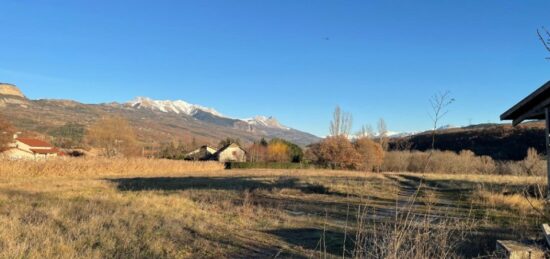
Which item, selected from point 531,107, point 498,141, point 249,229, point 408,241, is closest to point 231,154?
point 498,141

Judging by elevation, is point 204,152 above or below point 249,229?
above

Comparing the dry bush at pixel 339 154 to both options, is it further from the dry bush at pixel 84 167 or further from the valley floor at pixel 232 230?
the valley floor at pixel 232 230

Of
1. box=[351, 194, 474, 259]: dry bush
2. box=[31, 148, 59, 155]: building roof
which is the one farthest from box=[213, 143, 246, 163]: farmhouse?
box=[351, 194, 474, 259]: dry bush

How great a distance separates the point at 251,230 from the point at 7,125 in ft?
201

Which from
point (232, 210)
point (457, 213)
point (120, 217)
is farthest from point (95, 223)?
point (457, 213)

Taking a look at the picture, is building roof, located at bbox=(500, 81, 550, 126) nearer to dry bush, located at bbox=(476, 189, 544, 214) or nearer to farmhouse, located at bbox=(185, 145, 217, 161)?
dry bush, located at bbox=(476, 189, 544, 214)

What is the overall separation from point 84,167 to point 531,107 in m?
35.2

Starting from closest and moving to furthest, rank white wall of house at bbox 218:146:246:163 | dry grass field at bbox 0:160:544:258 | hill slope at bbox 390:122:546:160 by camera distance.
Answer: dry grass field at bbox 0:160:544:258 < hill slope at bbox 390:122:546:160 < white wall of house at bbox 218:146:246:163

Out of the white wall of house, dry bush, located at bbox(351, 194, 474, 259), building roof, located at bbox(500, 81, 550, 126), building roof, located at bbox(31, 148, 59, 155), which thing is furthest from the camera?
the white wall of house

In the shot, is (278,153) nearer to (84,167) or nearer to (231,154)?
(231,154)

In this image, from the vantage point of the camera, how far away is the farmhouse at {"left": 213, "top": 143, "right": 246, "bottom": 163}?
10488cm

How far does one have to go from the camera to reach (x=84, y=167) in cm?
3722

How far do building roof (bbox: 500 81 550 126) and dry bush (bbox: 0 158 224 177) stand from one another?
1153 inches

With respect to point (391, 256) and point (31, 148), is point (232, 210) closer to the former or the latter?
point (391, 256)
